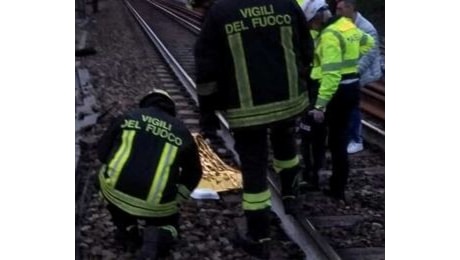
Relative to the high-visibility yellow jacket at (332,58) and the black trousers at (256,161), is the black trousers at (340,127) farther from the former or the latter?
the black trousers at (256,161)

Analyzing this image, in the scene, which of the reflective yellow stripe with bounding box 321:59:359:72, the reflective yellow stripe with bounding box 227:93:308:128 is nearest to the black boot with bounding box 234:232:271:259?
the reflective yellow stripe with bounding box 227:93:308:128

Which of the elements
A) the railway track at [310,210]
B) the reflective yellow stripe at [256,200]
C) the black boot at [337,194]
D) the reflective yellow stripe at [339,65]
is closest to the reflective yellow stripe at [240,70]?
the railway track at [310,210]

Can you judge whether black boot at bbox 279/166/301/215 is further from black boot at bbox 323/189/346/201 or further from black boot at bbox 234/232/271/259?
black boot at bbox 234/232/271/259

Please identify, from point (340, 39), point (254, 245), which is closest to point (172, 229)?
point (254, 245)

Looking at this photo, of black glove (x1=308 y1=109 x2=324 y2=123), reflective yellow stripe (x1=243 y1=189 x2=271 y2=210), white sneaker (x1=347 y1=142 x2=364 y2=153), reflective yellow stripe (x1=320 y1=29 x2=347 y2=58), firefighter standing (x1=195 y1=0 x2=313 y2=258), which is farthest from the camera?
white sneaker (x1=347 y1=142 x2=364 y2=153)

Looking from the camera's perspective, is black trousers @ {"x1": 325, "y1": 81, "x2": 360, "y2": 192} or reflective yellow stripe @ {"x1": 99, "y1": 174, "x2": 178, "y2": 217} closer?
reflective yellow stripe @ {"x1": 99, "y1": 174, "x2": 178, "y2": 217}

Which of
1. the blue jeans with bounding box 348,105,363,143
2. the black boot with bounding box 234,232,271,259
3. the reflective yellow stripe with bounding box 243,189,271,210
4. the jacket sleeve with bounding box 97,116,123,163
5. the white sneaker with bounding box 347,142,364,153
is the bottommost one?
the black boot with bounding box 234,232,271,259

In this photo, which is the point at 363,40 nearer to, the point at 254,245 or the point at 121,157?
the point at 254,245

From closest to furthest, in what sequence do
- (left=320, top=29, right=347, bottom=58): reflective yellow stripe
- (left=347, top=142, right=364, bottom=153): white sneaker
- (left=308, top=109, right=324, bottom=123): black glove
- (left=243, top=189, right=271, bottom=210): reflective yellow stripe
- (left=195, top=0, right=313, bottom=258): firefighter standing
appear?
(left=195, top=0, right=313, bottom=258): firefighter standing
(left=243, top=189, right=271, bottom=210): reflective yellow stripe
(left=320, top=29, right=347, bottom=58): reflective yellow stripe
(left=308, top=109, right=324, bottom=123): black glove
(left=347, top=142, right=364, bottom=153): white sneaker

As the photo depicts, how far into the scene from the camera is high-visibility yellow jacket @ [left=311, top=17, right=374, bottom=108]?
17.0 ft

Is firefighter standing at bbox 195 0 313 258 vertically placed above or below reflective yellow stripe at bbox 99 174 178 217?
above

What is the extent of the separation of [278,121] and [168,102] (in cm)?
42

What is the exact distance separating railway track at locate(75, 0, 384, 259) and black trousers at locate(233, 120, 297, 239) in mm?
122

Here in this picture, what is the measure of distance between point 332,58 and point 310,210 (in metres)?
0.62
